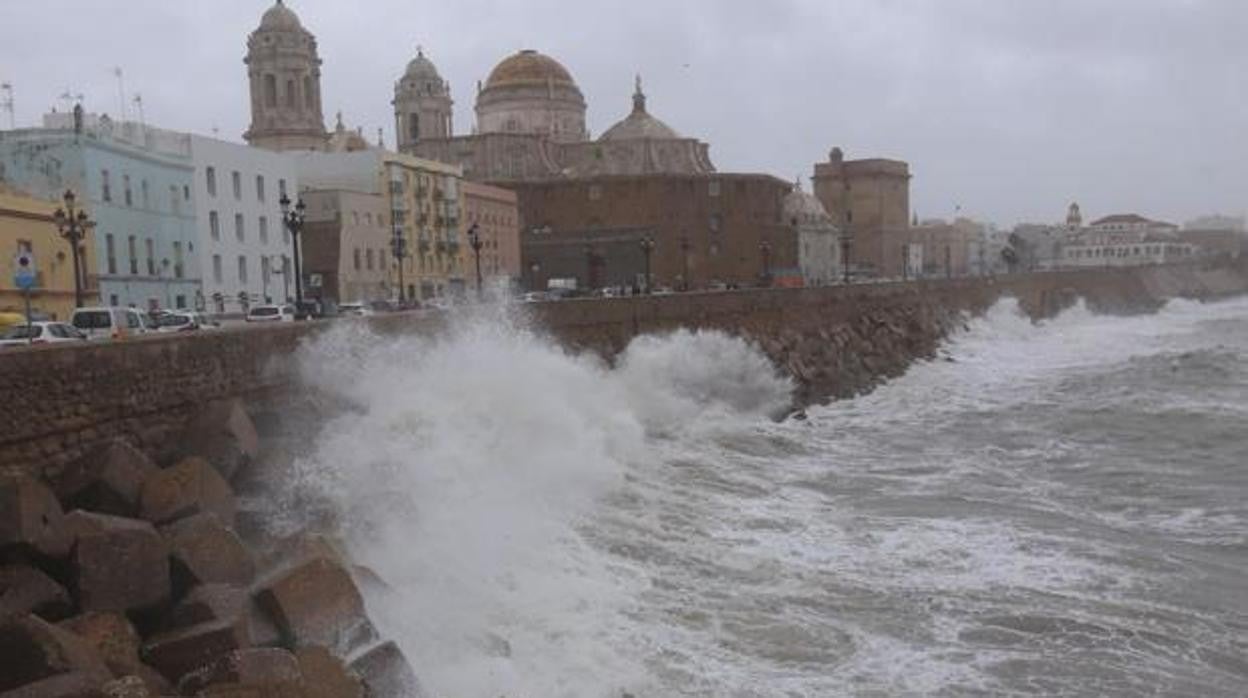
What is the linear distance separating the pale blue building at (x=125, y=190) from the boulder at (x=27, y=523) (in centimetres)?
2480

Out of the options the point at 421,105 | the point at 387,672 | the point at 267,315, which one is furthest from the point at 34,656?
the point at 421,105

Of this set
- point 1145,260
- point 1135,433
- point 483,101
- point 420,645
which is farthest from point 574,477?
point 1145,260

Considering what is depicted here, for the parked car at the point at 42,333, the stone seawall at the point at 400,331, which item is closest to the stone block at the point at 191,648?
the stone seawall at the point at 400,331

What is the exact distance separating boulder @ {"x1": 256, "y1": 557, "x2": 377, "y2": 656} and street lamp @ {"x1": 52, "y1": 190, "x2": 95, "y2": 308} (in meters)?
16.9

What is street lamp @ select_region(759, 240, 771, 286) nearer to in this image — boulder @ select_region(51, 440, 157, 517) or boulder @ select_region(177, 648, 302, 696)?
boulder @ select_region(51, 440, 157, 517)

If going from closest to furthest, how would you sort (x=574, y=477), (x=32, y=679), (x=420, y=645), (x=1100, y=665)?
1. (x=32, y=679)
2. (x=420, y=645)
3. (x=1100, y=665)
4. (x=574, y=477)

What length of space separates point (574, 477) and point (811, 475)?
4791 millimetres

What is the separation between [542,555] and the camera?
1120 cm

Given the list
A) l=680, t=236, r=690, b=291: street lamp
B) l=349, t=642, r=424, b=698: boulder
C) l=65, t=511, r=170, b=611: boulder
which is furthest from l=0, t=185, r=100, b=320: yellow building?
l=680, t=236, r=690, b=291: street lamp

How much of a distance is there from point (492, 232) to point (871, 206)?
41767 millimetres

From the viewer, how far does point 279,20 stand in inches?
2286

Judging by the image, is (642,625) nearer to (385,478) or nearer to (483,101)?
(385,478)

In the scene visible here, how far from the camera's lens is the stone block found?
6.88 m

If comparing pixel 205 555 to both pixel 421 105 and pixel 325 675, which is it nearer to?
pixel 325 675
